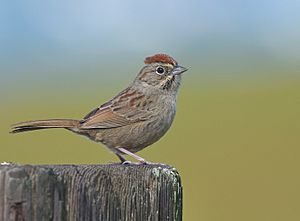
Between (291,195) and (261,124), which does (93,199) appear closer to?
(291,195)

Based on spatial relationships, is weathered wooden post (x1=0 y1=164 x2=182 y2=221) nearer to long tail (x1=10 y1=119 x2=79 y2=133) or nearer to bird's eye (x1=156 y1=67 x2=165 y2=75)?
long tail (x1=10 y1=119 x2=79 y2=133)

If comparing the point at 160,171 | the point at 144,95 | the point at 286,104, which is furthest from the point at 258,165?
the point at 160,171

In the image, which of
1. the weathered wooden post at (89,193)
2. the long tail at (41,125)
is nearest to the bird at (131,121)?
the long tail at (41,125)

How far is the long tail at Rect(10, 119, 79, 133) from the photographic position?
6.46m

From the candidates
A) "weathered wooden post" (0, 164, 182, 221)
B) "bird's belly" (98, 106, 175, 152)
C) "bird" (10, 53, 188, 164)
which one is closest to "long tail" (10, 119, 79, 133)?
"bird" (10, 53, 188, 164)

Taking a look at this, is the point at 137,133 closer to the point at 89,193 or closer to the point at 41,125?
the point at 41,125

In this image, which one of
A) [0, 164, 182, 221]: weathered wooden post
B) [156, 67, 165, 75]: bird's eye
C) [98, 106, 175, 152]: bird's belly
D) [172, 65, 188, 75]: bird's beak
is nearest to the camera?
[0, 164, 182, 221]: weathered wooden post

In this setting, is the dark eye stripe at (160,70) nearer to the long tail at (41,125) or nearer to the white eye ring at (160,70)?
the white eye ring at (160,70)

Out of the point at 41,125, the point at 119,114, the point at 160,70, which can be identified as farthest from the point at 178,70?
the point at 41,125

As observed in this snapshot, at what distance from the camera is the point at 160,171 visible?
13.4ft

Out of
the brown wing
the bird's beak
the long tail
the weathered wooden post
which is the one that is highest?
the bird's beak

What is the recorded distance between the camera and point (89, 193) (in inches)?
144

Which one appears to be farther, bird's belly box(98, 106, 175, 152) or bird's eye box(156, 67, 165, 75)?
bird's eye box(156, 67, 165, 75)

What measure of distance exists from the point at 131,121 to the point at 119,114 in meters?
0.13
